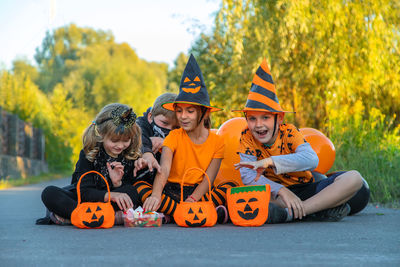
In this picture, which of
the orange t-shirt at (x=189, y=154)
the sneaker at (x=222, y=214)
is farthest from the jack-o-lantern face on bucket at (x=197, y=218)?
the orange t-shirt at (x=189, y=154)

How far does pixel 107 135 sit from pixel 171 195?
0.77 m

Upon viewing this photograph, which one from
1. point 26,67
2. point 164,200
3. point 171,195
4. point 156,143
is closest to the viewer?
point 164,200

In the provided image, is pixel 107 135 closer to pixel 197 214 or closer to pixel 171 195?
pixel 171 195

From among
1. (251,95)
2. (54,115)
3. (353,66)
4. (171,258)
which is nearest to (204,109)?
(251,95)

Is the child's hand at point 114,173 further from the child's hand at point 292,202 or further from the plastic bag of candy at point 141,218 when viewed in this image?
the child's hand at point 292,202

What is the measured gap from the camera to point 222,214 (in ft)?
15.2

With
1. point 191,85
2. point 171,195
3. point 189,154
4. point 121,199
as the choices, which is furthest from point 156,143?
point 121,199

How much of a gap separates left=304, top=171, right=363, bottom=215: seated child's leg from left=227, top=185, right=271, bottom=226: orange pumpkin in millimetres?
420

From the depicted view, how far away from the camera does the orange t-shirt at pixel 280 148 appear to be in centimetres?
470

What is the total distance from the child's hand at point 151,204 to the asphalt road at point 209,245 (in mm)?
189

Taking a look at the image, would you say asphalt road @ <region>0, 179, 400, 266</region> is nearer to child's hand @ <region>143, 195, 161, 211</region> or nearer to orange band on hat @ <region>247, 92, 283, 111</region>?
child's hand @ <region>143, 195, 161, 211</region>

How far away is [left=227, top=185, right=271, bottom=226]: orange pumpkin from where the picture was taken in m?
4.28

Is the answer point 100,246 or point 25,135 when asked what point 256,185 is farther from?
point 25,135

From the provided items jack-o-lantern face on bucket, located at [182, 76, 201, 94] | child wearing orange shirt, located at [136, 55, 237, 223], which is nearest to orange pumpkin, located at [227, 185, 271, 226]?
child wearing orange shirt, located at [136, 55, 237, 223]
